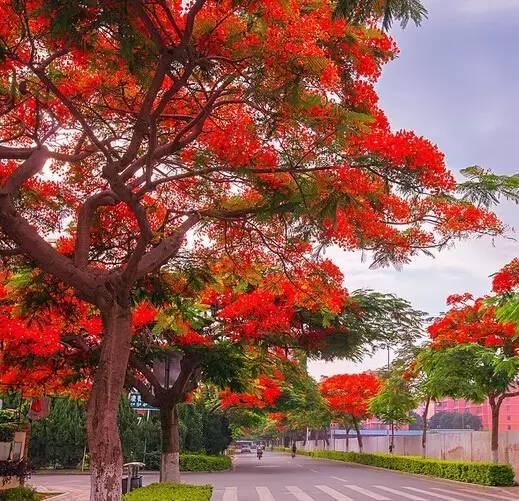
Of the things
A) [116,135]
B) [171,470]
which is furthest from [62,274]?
[171,470]

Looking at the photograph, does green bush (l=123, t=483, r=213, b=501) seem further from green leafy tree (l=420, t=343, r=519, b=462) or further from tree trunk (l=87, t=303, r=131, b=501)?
green leafy tree (l=420, t=343, r=519, b=462)

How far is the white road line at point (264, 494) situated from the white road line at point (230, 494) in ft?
2.27

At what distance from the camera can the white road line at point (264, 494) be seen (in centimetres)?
1909

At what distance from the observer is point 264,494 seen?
20469mm

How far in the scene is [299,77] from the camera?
6367mm

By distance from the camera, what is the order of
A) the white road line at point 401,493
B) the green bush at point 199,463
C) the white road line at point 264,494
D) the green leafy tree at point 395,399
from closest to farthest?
the white road line at point 401,493, the white road line at point 264,494, the green bush at point 199,463, the green leafy tree at point 395,399

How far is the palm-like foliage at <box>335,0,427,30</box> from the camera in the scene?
18.6ft

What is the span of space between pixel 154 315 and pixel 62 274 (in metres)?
6.76

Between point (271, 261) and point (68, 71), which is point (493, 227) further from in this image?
point (68, 71)

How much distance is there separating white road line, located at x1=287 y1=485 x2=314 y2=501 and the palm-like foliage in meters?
15.4

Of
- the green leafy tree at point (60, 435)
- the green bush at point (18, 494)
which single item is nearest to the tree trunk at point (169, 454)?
the green bush at point (18, 494)

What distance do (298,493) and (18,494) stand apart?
8.37m

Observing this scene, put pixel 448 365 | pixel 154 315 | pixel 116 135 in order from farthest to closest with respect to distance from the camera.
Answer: pixel 448 365 → pixel 154 315 → pixel 116 135

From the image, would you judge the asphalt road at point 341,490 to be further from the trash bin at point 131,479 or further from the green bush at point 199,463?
the green bush at point 199,463
